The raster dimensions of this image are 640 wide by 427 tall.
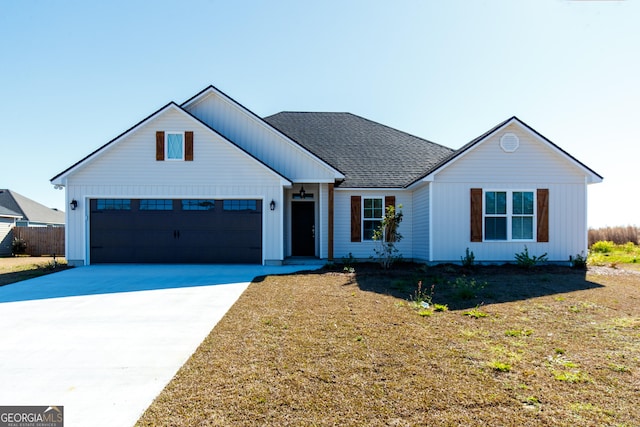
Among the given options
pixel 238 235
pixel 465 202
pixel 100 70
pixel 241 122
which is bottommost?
pixel 238 235

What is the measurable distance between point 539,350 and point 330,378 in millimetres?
2504

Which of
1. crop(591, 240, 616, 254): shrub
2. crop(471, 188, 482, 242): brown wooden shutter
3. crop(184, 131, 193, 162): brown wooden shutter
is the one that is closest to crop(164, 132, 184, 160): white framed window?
crop(184, 131, 193, 162): brown wooden shutter

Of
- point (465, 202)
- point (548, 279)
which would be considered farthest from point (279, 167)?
point (548, 279)

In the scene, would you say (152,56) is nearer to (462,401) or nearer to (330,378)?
(330,378)

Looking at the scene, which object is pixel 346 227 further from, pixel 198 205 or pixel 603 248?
pixel 603 248

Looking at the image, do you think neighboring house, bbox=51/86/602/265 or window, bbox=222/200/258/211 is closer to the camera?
neighboring house, bbox=51/86/602/265

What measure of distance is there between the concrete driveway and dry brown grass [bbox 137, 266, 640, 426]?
34cm

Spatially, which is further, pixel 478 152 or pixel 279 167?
pixel 279 167

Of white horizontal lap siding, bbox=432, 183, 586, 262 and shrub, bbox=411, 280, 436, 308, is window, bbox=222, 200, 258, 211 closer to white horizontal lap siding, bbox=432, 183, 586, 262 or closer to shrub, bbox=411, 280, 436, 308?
white horizontal lap siding, bbox=432, 183, 586, 262

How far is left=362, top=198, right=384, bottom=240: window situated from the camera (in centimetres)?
1389

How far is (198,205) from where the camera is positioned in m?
12.7

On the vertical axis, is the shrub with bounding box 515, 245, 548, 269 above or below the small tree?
below

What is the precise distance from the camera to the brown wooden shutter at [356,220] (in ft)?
45.3

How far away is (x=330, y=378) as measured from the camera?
3510 mm
